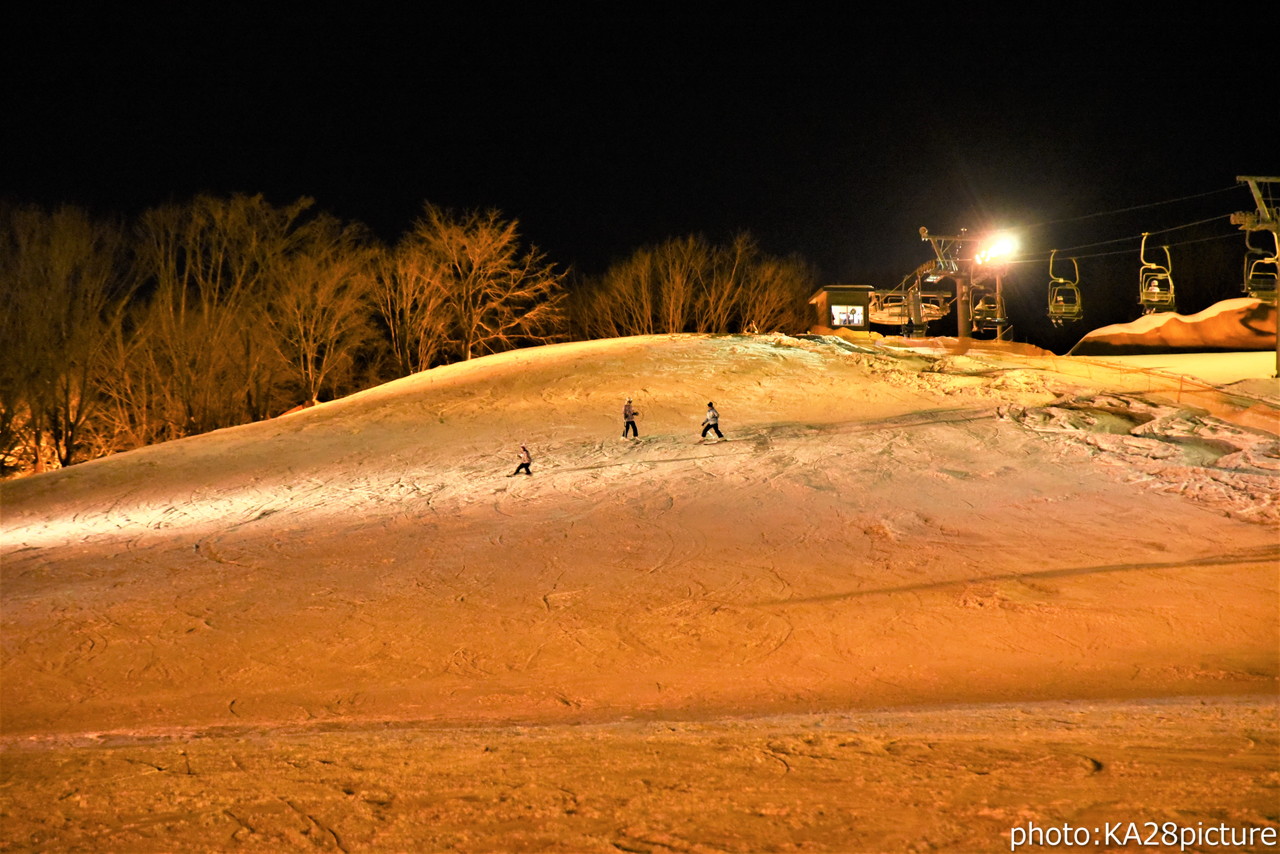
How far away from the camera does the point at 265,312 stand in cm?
4969

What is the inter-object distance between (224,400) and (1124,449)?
4456cm

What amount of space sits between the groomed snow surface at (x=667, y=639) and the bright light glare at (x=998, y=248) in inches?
188

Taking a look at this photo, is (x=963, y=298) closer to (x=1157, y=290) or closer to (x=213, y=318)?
(x=1157, y=290)

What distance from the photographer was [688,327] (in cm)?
7469

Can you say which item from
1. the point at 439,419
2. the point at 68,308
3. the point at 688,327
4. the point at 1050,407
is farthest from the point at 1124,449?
the point at 688,327

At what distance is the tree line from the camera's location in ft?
128

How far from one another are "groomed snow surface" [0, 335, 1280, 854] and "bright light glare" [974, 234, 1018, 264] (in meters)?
4.78

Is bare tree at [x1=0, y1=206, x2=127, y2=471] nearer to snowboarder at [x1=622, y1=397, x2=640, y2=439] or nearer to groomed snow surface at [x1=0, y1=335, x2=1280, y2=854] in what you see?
groomed snow surface at [x1=0, y1=335, x2=1280, y2=854]

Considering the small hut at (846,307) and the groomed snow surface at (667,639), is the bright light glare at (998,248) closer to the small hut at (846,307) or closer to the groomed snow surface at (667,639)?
the groomed snow surface at (667,639)

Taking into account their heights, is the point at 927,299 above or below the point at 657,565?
above

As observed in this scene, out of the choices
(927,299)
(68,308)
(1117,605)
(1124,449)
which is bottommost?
(1117,605)

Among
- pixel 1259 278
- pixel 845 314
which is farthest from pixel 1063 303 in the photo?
pixel 845 314

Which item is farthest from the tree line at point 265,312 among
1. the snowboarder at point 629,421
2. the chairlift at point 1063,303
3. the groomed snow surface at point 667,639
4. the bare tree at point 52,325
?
the chairlift at point 1063,303

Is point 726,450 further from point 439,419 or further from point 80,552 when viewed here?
point 80,552
